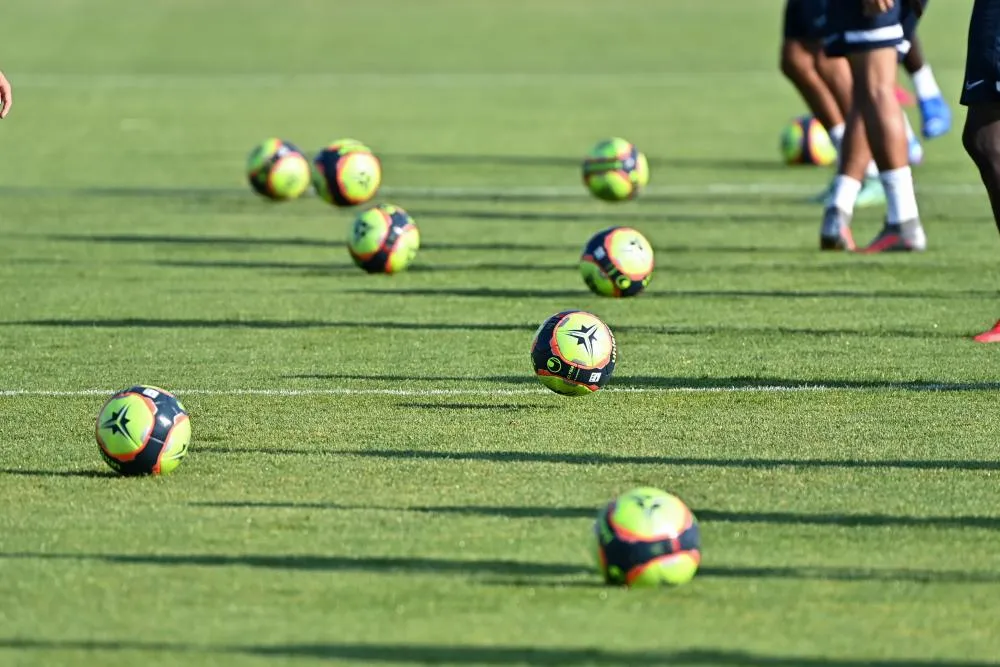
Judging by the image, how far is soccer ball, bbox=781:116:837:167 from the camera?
1897cm

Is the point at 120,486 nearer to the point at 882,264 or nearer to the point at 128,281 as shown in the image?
the point at 128,281

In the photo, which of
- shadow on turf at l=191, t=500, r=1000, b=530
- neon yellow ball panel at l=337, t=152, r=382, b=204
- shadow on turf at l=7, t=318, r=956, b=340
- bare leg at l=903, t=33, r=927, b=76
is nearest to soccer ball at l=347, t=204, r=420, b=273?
shadow on turf at l=7, t=318, r=956, b=340

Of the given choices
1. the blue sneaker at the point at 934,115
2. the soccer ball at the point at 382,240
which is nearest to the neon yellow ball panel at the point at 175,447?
the soccer ball at the point at 382,240

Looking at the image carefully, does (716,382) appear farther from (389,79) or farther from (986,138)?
(389,79)

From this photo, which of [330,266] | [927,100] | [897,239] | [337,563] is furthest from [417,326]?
[927,100]

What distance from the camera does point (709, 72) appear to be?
3166 cm

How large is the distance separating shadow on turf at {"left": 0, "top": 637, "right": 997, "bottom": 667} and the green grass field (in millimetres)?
14

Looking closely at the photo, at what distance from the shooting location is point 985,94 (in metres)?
9.52

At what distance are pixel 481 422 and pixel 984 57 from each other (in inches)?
122

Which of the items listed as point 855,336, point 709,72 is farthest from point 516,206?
point 709,72

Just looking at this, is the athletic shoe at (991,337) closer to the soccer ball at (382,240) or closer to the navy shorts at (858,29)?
the navy shorts at (858,29)

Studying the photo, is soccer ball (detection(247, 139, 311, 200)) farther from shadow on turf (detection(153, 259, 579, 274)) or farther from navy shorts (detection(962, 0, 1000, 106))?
navy shorts (detection(962, 0, 1000, 106))

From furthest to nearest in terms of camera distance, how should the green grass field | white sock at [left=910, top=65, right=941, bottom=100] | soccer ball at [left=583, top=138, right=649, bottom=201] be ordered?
white sock at [left=910, top=65, right=941, bottom=100] → soccer ball at [left=583, top=138, right=649, bottom=201] → the green grass field

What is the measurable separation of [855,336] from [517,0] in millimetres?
41169
